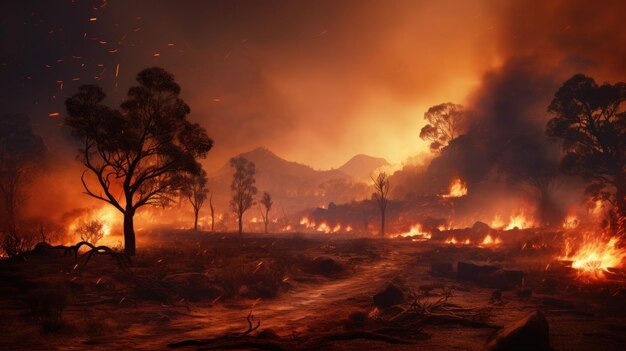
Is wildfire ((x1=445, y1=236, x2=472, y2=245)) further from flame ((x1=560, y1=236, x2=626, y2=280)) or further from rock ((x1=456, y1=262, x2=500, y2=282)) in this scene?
rock ((x1=456, y1=262, x2=500, y2=282))

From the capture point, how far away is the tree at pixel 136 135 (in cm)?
2033

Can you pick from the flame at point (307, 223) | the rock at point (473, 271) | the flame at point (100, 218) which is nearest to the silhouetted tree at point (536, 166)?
the rock at point (473, 271)

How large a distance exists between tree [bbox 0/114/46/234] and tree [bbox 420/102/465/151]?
77.4 m

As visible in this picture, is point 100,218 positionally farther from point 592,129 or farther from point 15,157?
point 592,129

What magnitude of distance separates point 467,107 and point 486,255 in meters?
58.3

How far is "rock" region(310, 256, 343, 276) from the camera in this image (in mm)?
20594

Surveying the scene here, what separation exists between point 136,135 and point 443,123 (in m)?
70.7

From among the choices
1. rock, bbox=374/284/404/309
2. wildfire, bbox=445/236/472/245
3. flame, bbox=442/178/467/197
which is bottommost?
wildfire, bbox=445/236/472/245

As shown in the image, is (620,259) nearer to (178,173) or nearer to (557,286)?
(557,286)

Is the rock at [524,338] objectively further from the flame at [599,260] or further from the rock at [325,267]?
the rock at [325,267]

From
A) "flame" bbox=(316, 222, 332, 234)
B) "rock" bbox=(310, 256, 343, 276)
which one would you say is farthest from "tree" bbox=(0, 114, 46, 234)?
"flame" bbox=(316, 222, 332, 234)

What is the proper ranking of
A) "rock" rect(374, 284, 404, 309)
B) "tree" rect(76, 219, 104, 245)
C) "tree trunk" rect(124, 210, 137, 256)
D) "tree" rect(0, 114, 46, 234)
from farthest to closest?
1. "tree" rect(0, 114, 46, 234)
2. "tree" rect(76, 219, 104, 245)
3. "tree trunk" rect(124, 210, 137, 256)
4. "rock" rect(374, 284, 404, 309)

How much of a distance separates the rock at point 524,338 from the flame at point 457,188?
61.6 m

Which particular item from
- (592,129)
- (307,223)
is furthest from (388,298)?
(307,223)
